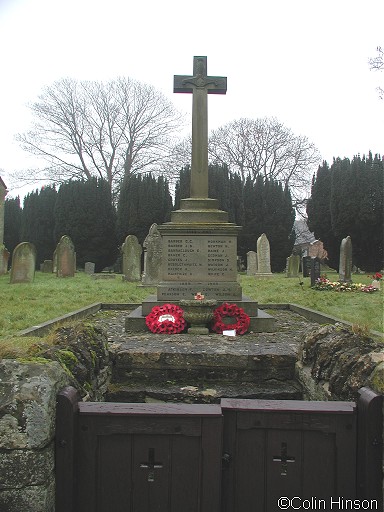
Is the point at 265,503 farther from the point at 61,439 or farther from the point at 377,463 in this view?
the point at 61,439

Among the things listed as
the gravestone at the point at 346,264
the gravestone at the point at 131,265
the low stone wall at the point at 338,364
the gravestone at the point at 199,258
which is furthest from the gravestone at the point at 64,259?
the low stone wall at the point at 338,364

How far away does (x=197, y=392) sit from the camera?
4.16m

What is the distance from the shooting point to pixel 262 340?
5.74m

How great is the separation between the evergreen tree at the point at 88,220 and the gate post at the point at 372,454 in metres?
29.3

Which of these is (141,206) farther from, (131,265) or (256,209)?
(131,265)

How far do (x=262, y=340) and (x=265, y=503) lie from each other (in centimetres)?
354

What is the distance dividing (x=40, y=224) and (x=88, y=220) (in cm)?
431

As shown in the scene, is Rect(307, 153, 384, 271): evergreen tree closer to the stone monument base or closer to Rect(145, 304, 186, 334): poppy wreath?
the stone monument base

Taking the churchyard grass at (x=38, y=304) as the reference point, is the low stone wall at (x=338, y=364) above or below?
above

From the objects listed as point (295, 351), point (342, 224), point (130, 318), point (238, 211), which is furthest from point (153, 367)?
point (238, 211)

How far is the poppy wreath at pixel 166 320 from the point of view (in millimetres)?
6234

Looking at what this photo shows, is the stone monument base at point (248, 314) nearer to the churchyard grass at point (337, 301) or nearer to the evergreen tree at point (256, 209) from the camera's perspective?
the churchyard grass at point (337, 301)

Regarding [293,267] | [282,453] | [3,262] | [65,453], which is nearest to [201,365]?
[282,453]

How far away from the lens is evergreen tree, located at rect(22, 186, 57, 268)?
32875 millimetres
